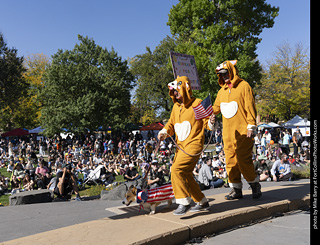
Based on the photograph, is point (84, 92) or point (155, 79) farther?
point (155, 79)

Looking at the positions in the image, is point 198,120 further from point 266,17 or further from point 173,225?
point 266,17

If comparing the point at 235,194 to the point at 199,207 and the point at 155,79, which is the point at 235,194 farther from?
the point at 155,79

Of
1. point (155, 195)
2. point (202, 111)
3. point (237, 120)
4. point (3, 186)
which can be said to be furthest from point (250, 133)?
point (3, 186)

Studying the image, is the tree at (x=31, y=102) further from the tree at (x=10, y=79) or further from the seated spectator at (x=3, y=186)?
the seated spectator at (x=3, y=186)

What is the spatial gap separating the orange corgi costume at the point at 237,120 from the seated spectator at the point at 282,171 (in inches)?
248

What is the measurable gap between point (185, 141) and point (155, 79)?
124ft

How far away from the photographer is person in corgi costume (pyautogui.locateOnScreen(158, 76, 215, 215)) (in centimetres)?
518

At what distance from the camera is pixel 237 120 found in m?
5.81

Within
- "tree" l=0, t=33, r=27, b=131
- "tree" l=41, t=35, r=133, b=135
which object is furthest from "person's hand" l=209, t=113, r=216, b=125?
"tree" l=0, t=33, r=27, b=131

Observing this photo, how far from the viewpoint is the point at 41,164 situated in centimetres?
1336

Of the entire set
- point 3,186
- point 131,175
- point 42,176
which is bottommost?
point 3,186

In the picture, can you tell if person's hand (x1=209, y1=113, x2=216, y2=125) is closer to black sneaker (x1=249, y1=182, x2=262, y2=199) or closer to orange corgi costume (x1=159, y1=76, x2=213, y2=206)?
orange corgi costume (x1=159, y1=76, x2=213, y2=206)

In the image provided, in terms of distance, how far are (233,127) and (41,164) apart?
10.0 metres
